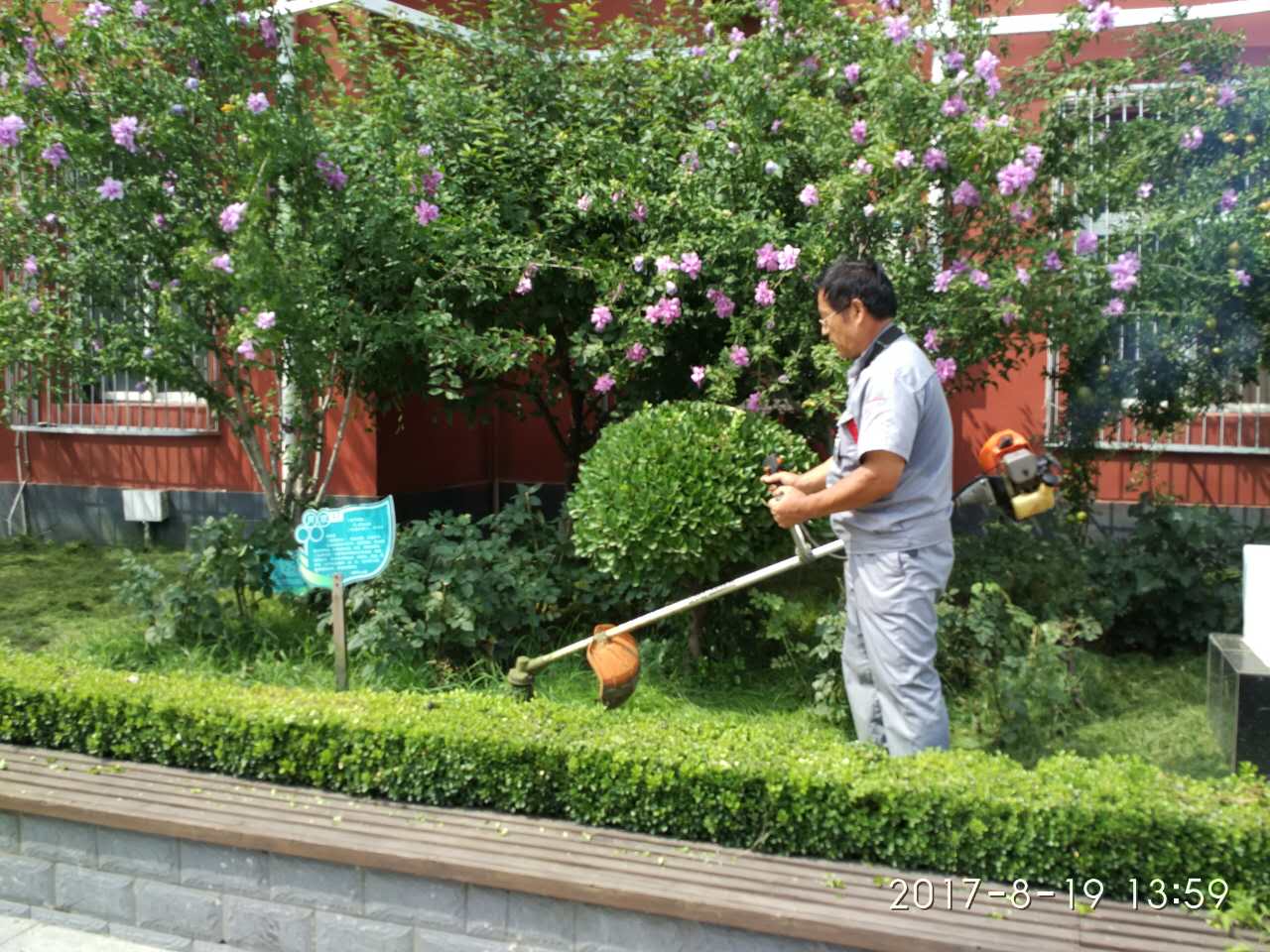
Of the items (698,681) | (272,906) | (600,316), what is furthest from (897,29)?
(272,906)

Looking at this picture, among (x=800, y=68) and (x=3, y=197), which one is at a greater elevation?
(x=800, y=68)

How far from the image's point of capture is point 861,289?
4.05 m

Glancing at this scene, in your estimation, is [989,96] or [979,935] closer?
[979,935]

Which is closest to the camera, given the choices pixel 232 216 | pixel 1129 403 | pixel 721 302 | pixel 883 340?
pixel 883 340

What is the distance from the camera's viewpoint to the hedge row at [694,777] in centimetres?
325

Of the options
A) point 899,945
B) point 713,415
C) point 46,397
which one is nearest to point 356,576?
point 713,415

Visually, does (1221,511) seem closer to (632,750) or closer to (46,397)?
(632,750)

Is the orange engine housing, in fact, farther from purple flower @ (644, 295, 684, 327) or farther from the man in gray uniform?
purple flower @ (644, 295, 684, 327)

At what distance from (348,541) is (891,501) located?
7.58ft

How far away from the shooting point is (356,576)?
16.5ft

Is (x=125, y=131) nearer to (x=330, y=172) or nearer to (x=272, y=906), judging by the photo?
(x=330, y=172)

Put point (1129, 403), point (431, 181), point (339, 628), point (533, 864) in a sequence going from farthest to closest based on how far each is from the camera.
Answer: point (1129, 403) → point (431, 181) → point (339, 628) → point (533, 864)

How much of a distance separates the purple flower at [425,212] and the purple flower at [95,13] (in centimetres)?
173

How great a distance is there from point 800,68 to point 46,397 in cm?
714
